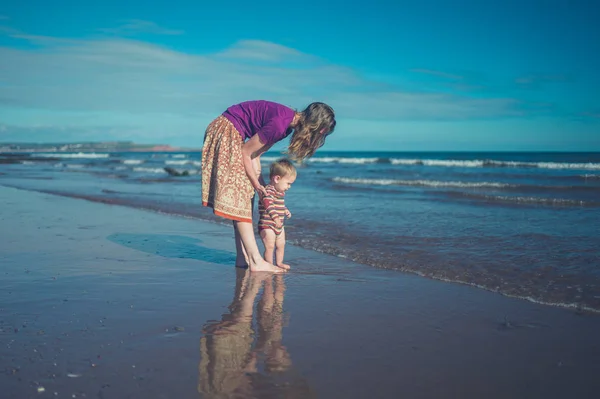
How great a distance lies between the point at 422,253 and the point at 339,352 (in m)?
2.94

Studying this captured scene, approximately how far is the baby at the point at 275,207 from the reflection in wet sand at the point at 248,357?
1.11 m

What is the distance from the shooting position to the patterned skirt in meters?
4.29

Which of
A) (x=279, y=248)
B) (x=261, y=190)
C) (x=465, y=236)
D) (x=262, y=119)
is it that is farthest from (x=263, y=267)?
(x=465, y=236)

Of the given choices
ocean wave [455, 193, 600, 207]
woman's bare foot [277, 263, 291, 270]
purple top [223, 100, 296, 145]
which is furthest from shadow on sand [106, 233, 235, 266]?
ocean wave [455, 193, 600, 207]

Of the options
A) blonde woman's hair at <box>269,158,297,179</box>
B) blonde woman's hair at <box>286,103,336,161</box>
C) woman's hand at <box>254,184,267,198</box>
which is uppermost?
blonde woman's hair at <box>286,103,336,161</box>

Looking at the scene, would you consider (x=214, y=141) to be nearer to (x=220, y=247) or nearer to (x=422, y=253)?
(x=220, y=247)

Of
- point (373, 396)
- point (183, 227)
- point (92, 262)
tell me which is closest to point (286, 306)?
point (373, 396)

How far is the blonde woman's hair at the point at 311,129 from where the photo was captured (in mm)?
3979

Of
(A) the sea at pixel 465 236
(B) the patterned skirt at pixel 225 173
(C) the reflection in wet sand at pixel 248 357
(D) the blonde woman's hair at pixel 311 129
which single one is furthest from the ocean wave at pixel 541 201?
(C) the reflection in wet sand at pixel 248 357

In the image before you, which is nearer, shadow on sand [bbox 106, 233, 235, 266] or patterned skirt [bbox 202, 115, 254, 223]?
patterned skirt [bbox 202, 115, 254, 223]

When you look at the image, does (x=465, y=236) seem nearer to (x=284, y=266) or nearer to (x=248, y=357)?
(x=284, y=266)

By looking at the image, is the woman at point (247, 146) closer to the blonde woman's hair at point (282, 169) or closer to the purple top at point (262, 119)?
the purple top at point (262, 119)

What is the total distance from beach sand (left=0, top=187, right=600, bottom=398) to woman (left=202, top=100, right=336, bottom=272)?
0.57 m

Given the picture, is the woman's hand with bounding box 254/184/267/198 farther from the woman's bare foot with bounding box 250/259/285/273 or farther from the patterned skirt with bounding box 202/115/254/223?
the woman's bare foot with bounding box 250/259/285/273
